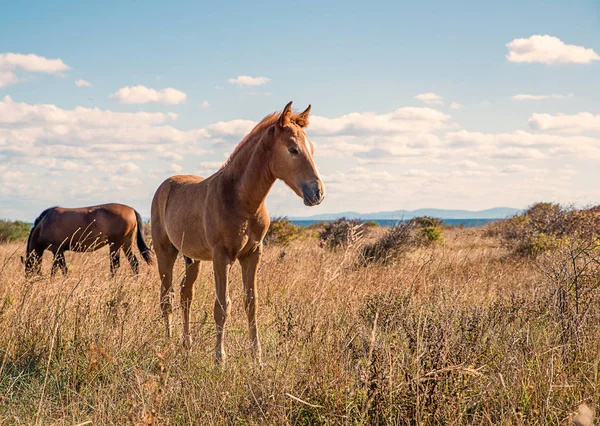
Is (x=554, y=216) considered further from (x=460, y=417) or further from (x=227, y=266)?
(x=460, y=417)

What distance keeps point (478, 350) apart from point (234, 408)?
78.2 inches

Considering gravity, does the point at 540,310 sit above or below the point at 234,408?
above

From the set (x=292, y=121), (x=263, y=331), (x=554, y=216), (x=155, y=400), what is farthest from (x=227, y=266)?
(x=554, y=216)

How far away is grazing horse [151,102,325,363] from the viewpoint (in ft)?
17.1

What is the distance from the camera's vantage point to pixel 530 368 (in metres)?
4.30

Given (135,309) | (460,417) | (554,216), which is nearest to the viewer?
(460,417)

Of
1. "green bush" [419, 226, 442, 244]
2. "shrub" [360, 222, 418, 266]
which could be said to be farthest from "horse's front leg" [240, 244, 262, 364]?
"green bush" [419, 226, 442, 244]

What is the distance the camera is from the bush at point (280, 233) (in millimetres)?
18894

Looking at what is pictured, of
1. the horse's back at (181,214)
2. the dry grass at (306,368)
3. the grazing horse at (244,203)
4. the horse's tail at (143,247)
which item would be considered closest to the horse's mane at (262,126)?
the grazing horse at (244,203)

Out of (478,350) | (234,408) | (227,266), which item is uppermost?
(227,266)

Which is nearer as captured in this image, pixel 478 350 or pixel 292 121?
pixel 478 350

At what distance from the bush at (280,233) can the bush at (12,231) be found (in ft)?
46.4

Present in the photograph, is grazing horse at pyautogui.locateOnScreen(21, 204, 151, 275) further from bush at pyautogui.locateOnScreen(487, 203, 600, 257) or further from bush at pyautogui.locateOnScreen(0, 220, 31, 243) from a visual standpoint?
bush at pyautogui.locateOnScreen(0, 220, 31, 243)

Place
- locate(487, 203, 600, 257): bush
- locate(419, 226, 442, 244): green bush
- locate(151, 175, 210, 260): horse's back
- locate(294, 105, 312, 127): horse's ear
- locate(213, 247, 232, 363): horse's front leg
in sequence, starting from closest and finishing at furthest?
1. locate(294, 105, 312, 127): horse's ear
2. locate(213, 247, 232, 363): horse's front leg
3. locate(151, 175, 210, 260): horse's back
4. locate(487, 203, 600, 257): bush
5. locate(419, 226, 442, 244): green bush
